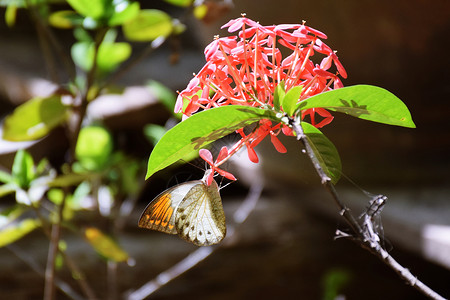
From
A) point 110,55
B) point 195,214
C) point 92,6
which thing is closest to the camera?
point 195,214

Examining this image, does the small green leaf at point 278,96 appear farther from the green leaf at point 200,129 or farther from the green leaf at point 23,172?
the green leaf at point 23,172

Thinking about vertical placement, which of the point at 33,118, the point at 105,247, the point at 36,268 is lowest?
the point at 36,268

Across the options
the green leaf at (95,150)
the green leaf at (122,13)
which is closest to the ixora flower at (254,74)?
the green leaf at (122,13)

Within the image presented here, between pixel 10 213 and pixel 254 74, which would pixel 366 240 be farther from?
pixel 10 213

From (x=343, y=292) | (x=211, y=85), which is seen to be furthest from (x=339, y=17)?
(x=343, y=292)

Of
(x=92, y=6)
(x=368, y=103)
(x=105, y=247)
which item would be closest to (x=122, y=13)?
(x=92, y=6)

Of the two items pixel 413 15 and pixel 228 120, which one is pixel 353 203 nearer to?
pixel 413 15

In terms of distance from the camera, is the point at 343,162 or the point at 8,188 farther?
the point at 343,162
